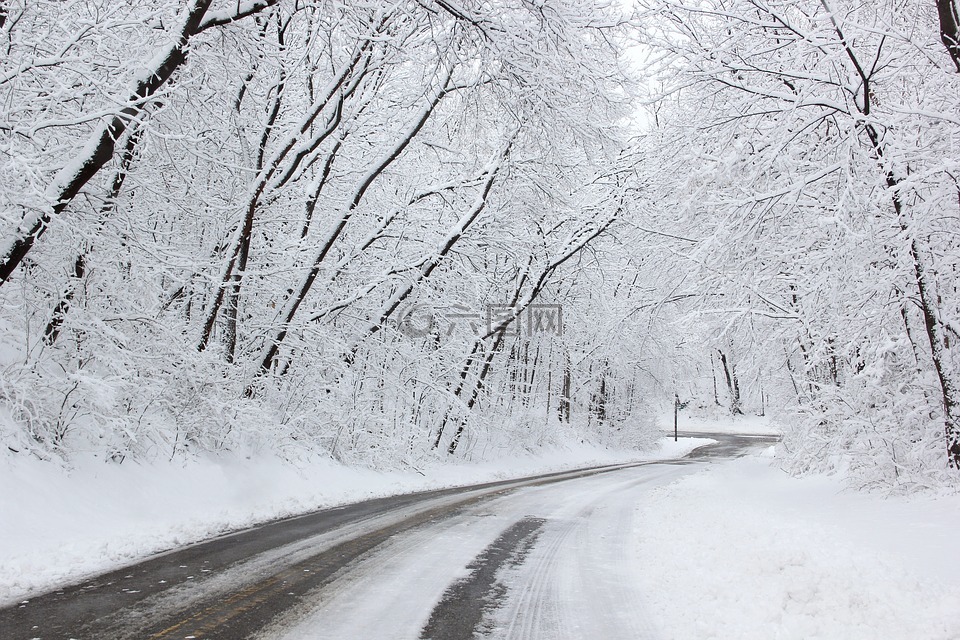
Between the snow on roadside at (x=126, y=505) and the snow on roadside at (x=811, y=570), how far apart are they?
5566 millimetres

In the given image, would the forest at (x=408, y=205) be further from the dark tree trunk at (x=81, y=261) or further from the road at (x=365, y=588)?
the road at (x=365, y=588)

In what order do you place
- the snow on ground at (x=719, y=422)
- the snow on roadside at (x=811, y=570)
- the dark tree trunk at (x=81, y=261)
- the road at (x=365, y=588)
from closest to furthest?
the road at (x=365, y=588), the snow on roadside at (x=811, y=570), the dark tree trunk at (x=81, y=261), the snow on ground at (x=719, y=422)

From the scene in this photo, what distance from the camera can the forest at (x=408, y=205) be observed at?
296 inches

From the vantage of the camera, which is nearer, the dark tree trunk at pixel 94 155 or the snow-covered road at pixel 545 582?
the snow-covered road at pixel 545 582

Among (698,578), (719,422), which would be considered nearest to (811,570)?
(698,578)

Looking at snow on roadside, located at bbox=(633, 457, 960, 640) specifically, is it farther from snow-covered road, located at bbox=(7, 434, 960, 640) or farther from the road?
the road

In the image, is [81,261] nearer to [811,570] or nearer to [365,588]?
[365,588]

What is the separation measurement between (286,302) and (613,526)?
8.67m

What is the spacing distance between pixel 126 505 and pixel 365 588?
193 inches

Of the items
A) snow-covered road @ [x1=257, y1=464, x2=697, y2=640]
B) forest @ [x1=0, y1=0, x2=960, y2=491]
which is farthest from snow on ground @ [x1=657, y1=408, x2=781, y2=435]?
snow-covered road @ [x1=257, y1=464, x2=697, y2=640]

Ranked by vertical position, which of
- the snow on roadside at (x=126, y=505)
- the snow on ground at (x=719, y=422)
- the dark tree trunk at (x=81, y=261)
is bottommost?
the snow on ground at (x=719, y=422)

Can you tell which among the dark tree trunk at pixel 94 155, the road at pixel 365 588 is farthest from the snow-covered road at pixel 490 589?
the dark tree trunk at pixel 94 155

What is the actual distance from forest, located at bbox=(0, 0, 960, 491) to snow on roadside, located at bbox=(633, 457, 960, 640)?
Answer: 150cm

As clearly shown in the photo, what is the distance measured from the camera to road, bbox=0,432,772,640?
4.69m
